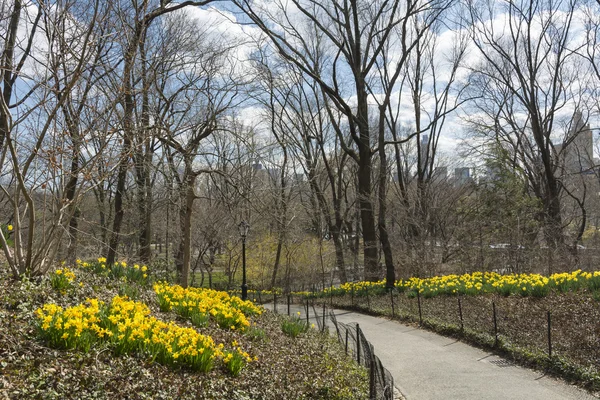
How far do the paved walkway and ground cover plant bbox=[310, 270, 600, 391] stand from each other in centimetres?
33

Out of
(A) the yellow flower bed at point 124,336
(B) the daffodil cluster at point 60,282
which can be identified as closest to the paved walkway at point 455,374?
(A) the yellow flower bed at point 124,336

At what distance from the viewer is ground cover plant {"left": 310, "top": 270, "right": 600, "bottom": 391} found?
8.18m

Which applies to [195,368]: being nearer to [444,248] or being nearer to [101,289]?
[101,289]

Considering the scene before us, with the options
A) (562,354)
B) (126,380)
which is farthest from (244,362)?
(562,354)

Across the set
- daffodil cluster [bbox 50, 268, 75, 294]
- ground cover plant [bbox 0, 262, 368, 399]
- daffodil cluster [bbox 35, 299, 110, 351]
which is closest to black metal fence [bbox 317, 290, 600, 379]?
ground cover plant [bbox 0, 262, 368, 399]

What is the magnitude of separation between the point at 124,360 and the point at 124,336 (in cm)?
27

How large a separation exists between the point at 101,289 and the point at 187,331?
2.50 meters

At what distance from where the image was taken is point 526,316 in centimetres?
1050

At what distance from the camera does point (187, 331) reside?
6.22 meters

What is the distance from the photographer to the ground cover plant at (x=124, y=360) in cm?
438

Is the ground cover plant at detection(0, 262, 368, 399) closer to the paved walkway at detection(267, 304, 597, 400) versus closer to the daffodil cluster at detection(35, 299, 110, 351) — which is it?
the daffodil cluster at detection(35, 299, 110, 351)

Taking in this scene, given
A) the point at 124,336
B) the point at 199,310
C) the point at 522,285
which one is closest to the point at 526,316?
the point at 522,285

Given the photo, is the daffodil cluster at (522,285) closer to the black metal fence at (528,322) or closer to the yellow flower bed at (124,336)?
the black metal fence at (528,322)

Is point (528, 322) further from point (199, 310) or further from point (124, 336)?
point (124, 336)
